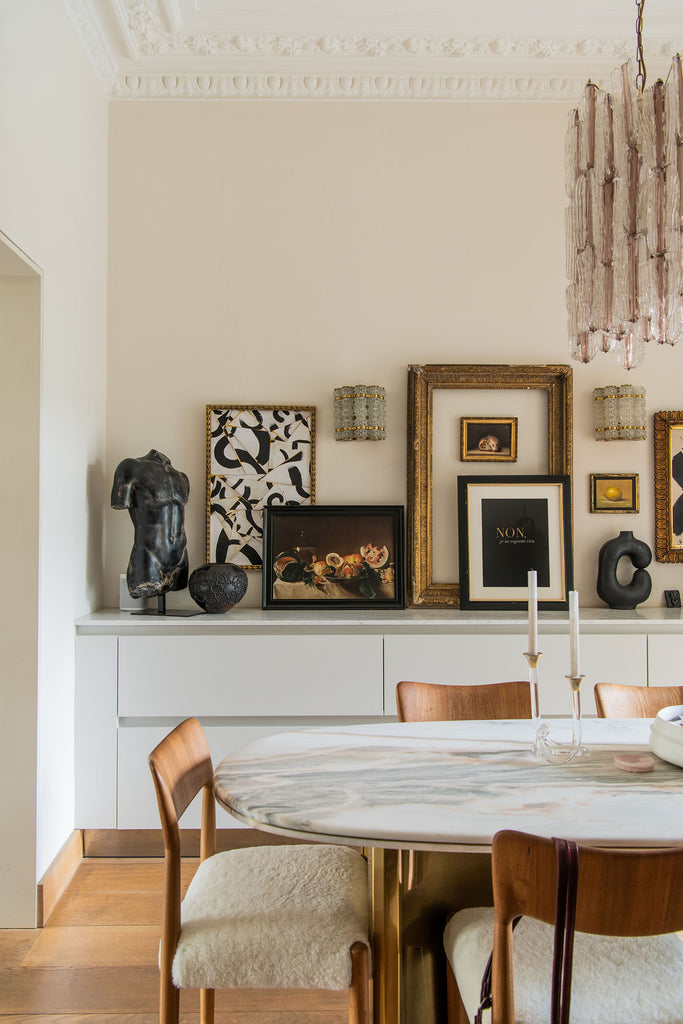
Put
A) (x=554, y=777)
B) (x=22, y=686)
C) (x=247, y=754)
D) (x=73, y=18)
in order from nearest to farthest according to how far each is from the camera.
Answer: (x=554, y=777)
(x=247, y=754)
(x=22, y=686)
(x=73, y=18)

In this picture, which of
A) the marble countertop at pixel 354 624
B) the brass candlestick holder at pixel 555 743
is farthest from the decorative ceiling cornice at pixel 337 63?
the brass candlestick holder at pixel 555 743

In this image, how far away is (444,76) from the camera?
3408 mm

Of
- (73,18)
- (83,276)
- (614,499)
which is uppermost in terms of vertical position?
(73,18)

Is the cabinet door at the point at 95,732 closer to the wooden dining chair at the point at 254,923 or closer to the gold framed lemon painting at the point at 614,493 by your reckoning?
the wooden dining chair at the point at 254,923

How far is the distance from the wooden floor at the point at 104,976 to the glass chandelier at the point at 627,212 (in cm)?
202

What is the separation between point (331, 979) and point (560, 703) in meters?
1.76

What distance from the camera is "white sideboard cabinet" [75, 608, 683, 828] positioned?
9.48ft

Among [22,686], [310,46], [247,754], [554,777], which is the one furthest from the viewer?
[310,46]

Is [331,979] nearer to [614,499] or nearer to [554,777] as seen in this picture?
[554,777]

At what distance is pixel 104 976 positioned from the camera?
218cm

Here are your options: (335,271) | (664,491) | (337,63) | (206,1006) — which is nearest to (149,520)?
(335,271)

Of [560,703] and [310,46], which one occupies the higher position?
[310,46]

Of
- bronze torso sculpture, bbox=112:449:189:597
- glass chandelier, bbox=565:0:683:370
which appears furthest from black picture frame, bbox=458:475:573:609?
glass chandelier, bbox=565:0:683:370

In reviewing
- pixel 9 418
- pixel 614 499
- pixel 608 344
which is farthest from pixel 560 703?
pixel 9 418
